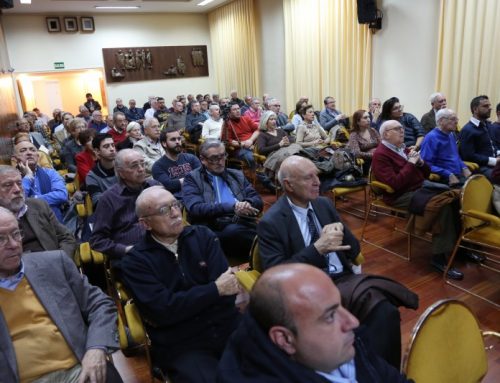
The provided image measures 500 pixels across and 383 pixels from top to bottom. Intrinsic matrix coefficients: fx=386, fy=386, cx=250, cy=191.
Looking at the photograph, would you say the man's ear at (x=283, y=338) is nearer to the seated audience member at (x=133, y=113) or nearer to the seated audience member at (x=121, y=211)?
the seated audience member at (x=121, y=211)

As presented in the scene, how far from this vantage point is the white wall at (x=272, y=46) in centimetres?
988

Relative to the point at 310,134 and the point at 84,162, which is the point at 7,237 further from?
the point at 310,134

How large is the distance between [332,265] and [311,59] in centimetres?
754

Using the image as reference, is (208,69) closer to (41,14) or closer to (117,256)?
(41,14)

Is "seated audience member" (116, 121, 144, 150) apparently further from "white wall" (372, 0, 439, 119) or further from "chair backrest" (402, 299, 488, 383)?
"white wall" (372, 0, 439, 119)

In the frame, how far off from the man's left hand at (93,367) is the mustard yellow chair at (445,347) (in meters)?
1.14

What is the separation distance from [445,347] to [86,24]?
13.3m

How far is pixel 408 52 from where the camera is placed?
652cm

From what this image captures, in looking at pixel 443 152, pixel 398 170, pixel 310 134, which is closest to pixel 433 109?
pixel 310 134

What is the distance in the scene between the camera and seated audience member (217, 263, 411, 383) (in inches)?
36.6

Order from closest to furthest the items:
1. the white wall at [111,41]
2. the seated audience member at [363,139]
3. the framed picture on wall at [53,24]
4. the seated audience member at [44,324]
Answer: the seated audience member at [44,324] < the seated audience member at [363,139] < the white wall at [111,41] < the framed picture on wall at [53,24]

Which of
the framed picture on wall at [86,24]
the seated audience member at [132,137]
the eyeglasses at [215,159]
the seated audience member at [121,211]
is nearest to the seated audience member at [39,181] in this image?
the seated audience member at [121,211]

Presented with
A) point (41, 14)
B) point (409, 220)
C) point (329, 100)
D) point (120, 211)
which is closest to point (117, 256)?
point (120, 211)

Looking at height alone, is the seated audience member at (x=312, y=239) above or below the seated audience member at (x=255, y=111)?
below
